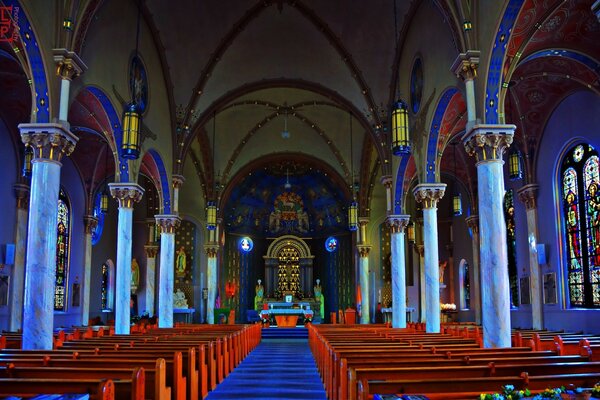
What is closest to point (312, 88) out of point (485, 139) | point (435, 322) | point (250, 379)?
point (435, 322)

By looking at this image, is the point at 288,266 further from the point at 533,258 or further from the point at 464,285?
the point at 533,258

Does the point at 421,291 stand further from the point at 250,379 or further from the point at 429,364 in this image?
the point at 429,364

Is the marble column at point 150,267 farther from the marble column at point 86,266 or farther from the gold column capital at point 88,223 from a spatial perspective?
the gold column capital at point 88,223

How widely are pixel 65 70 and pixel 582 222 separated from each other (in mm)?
16326

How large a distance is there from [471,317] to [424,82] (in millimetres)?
16067

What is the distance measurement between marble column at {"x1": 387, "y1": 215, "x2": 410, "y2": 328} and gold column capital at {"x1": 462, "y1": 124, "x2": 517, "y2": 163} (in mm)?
9885

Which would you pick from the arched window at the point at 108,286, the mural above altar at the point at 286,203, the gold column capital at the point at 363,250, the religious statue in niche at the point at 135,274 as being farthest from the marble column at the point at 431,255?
the arched window at the point at 108,286

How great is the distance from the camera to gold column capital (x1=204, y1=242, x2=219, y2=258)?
32625mm

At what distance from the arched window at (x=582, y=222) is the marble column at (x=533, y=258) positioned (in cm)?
132

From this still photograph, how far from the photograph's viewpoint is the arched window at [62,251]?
85.5ft

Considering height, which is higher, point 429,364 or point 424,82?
point 424,82

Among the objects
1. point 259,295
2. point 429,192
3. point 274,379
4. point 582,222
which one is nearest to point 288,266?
point 259,295

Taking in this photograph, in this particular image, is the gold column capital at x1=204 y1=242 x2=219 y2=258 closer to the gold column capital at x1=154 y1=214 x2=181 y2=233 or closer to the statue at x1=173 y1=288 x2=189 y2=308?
the statue at x1=173 y1=288 x2=189 y2=308

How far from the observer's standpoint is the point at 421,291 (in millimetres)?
32500
